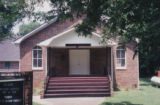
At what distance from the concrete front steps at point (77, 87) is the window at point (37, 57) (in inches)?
121

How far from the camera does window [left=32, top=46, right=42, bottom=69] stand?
61.2ft

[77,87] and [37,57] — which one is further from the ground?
[37,57]

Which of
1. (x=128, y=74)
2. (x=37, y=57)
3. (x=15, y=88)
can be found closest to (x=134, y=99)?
(x=128, y=74)

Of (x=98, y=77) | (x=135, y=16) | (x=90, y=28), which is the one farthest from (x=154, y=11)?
(x=98, y=77)

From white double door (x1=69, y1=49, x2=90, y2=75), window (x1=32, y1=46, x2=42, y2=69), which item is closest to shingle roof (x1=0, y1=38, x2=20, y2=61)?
window (x1=32, y1=46, x2=42, y2=69)

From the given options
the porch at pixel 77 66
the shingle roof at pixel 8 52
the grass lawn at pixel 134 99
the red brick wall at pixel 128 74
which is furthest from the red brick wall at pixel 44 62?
the shingle roof at pixel 8 52

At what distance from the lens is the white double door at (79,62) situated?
1877cm

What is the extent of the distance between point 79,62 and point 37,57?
3621 millimetres

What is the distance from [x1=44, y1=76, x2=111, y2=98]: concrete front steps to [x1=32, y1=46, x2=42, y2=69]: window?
3.08m

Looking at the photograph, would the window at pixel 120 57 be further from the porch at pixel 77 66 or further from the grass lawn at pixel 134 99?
the grass lawn at pixel 134 99

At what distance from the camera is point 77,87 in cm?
1491

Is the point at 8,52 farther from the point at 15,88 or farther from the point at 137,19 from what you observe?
the point at 137,19

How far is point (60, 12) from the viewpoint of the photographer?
9.28 meters

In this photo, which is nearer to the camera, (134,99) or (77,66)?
(134,99)
